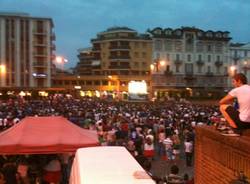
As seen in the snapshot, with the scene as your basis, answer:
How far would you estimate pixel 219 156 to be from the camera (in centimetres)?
743

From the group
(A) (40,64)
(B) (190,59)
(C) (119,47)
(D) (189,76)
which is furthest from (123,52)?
(A) (40,64)

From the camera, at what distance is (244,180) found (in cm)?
567

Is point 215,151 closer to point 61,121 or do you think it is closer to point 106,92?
point 61,121

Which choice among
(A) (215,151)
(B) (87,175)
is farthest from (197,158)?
(B) (87,175)

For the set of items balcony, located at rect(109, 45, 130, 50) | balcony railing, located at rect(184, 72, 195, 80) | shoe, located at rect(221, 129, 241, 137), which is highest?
balcony, located at rect(109, 45, 130, 50)

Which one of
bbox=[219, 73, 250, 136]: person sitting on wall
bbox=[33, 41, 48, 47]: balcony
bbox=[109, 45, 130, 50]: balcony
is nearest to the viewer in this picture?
bbox=[219, 73, 250, 136]: person sitting on wall

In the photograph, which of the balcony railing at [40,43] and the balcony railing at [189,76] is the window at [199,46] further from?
the balcony railing at [40,43]

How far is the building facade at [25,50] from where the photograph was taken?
101375 mm

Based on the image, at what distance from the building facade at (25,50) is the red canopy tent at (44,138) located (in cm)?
8945

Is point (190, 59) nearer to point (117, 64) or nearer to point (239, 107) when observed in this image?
point (117, 64)

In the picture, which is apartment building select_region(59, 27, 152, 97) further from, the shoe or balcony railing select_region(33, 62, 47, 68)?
the shoe

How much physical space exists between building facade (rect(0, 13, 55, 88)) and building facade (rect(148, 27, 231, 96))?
24.0 meters

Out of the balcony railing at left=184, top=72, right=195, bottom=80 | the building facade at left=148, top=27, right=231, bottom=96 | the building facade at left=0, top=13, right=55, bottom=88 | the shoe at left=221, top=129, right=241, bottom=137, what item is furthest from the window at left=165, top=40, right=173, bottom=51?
the shoe at left=221, top=129, right=241, bottom=137

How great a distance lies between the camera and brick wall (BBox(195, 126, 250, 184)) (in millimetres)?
6460
